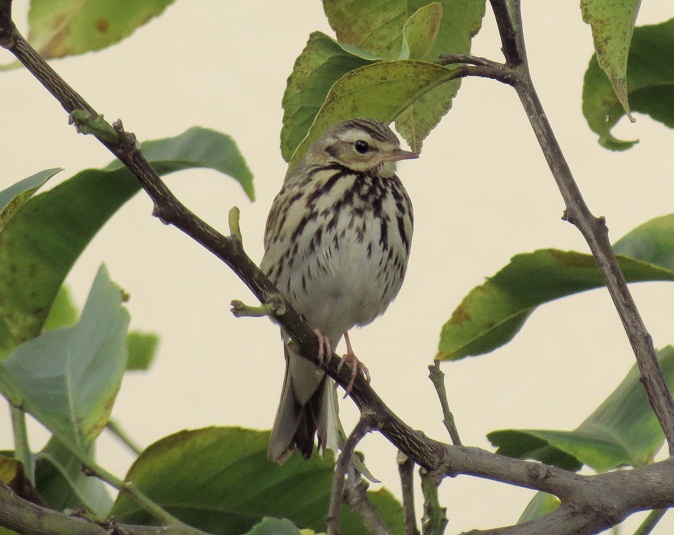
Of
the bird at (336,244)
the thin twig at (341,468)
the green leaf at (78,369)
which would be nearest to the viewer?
the thin twig at (341,468)

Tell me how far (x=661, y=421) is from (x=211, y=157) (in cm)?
94

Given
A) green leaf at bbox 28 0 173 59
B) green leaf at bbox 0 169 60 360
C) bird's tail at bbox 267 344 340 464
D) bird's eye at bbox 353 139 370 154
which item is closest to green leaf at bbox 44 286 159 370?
bird's tail at bbox 267 344 340 464

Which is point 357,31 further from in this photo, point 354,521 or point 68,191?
point 354,521

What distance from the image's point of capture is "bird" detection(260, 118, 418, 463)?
342 centimetres

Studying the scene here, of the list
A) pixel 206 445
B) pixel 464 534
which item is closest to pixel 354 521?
pixel 206 445

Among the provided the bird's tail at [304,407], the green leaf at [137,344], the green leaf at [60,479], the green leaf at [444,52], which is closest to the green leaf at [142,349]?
the green leaf at [137,344]

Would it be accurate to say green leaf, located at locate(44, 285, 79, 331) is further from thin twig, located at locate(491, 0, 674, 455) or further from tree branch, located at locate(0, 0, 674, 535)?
thin twig, located at locate(491, 0, 674, 455)

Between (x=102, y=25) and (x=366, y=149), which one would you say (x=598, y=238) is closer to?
(x=102, y=25)

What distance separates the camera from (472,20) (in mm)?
2158

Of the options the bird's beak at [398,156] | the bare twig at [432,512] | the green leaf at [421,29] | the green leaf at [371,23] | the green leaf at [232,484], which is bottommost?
the bare twig at [432,512]

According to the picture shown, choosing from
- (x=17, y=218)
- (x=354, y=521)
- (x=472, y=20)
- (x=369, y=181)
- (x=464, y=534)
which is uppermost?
(x=369, y=181)

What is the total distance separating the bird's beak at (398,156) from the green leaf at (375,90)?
4.75 feet

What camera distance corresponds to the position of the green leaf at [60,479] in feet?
6.32

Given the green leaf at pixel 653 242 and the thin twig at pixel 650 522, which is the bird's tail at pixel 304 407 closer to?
the green leaf at pixel 653 242
